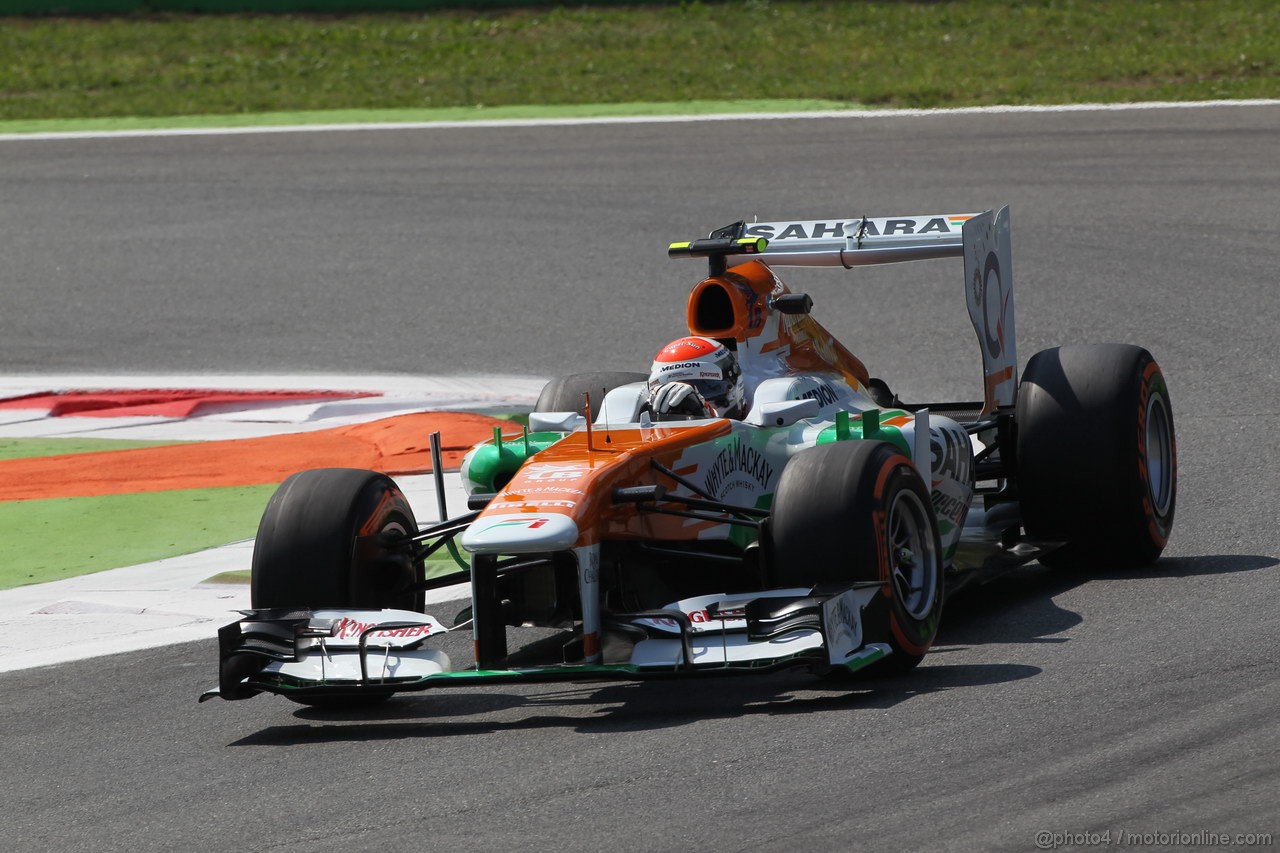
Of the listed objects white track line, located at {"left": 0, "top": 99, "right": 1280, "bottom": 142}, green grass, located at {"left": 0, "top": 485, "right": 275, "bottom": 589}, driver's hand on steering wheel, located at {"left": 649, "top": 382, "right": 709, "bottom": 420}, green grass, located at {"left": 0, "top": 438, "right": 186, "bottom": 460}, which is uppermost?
white track line, located at {"left": 0, "top": 99, "right": 1280, "bottom": 142}

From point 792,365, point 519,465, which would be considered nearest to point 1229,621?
point 792,365

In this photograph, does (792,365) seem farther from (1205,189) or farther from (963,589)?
(1205,189)

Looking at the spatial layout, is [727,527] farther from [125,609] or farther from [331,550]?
→ [125,609]

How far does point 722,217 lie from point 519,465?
1009 cm

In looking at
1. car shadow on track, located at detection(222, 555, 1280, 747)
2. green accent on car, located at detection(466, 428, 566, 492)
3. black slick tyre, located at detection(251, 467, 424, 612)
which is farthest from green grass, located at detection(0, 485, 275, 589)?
car shadow on track, located at detection(222, 555, 1280, 747)

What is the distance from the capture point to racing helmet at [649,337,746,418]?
7.88 meters

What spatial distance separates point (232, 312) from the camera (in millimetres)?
17062

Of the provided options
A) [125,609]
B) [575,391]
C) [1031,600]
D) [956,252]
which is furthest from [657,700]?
[956,252]

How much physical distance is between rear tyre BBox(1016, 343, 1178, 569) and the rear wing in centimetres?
55

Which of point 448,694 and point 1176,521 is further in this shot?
point 1176,521

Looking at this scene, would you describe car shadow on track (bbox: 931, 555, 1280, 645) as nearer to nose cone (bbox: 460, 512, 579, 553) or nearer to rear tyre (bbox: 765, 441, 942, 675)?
rear tyre (bbox: 765, 441, 942, 675)

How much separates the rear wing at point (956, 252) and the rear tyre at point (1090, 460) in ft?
1.79

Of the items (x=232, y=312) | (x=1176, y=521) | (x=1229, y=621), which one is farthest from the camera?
(x=232, y=312)

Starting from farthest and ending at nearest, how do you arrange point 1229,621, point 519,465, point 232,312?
point 232,312, point 519,465, point 1229,621
